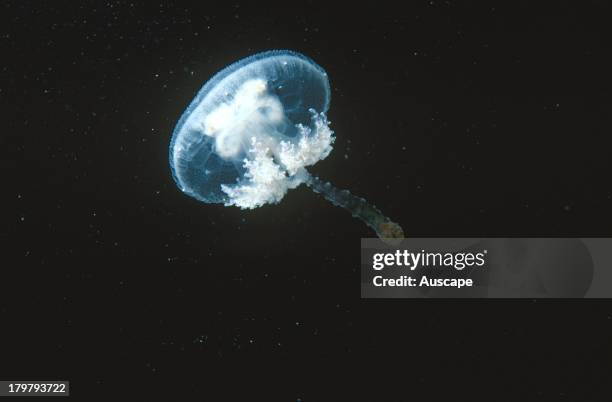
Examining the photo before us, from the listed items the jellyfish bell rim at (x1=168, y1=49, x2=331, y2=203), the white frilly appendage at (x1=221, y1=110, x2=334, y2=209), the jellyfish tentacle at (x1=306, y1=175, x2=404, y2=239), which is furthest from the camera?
the jellyfish tentacle at (x1=306, y1=175, x2=404, y2=239)

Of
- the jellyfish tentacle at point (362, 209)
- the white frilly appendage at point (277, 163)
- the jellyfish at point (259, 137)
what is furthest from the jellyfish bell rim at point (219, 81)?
the jellyfish tentacle at point (362, 209)

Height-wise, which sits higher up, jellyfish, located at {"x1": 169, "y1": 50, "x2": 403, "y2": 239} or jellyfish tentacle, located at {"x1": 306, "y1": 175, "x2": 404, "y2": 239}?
jellyfish, located at {"x1": 169, "y1": 50, "x2": 403, "y2": 239}

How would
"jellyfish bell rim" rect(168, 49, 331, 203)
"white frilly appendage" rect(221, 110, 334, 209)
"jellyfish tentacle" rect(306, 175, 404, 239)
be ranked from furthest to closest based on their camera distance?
"jellyfish tentacle" rect(306, 175, 404, 239)
"white frilly appendage" rect(221, 110, 334, 209)
"jellyfish bell rim" rect(168, 49, 331, 203)

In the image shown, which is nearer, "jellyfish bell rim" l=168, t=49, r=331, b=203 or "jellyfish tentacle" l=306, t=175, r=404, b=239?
"jellyfish bell rim" l=168, t=49, r=331, b=203

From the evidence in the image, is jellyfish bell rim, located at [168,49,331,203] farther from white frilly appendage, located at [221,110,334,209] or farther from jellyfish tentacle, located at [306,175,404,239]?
jellyfish tentacle, located at [306,175,404,239]

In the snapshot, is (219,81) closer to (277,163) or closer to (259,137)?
(259,137)

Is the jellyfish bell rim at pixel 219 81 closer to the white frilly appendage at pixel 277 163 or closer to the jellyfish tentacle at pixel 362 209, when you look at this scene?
the white frilly appendage at pixel 277 163

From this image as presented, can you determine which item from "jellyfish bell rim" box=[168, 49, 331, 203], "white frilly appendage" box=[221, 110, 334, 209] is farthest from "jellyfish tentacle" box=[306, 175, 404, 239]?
"jellyfish bell rim" box=[168, 49, 331, 203]

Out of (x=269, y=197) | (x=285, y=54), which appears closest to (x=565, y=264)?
(x=269, y=197)
